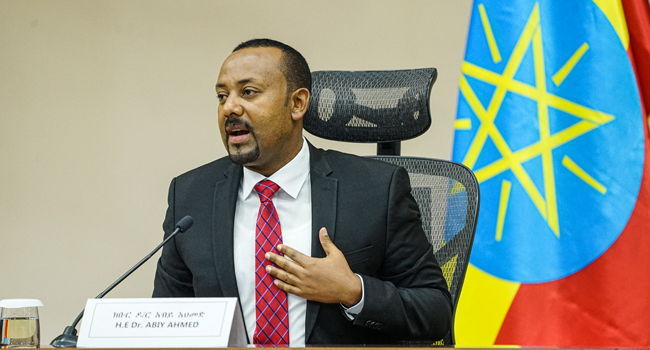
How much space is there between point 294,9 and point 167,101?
720mm

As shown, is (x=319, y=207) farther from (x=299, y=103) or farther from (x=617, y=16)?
(x=617, y=16)

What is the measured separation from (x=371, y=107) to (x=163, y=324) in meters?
0.98

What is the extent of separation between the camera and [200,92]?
2750mm

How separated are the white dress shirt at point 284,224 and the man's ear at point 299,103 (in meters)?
0.10

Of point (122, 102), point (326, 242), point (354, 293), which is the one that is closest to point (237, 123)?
point (326, 242)

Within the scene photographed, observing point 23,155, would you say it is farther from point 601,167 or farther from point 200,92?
point 601,167

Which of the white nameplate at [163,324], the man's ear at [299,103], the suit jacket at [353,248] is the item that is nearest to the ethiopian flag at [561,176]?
the suit jacket at [353,248]

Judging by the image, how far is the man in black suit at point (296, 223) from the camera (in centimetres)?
146

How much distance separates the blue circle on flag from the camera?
80.7 inches

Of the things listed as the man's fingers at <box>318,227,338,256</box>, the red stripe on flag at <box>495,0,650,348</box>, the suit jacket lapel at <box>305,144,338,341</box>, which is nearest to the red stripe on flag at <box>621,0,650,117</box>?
the red stripe on flag at <box>495,0,650,348</box>

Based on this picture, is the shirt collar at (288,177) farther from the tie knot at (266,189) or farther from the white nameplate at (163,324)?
the white nameplate at (163,324)

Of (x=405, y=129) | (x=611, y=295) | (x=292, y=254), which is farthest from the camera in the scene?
(x=611, y=295)

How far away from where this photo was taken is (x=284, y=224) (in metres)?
1.59

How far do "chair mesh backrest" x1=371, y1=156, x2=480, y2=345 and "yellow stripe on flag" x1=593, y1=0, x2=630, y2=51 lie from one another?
34.2 inches
